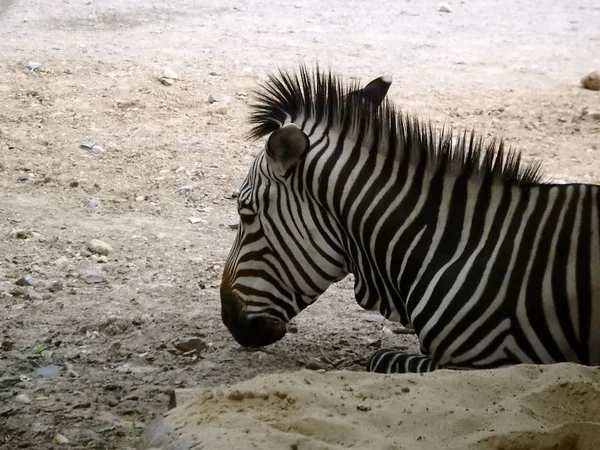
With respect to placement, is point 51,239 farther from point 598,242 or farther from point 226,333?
point 598,242

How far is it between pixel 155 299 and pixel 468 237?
221 cm

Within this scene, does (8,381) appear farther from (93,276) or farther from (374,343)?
(374,343)

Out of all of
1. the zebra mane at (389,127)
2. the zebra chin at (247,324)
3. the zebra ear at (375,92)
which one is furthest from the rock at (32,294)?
the zebra ear at (375,92)

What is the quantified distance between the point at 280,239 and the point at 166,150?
12.4ft

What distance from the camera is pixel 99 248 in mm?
5441

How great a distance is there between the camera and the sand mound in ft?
7.87

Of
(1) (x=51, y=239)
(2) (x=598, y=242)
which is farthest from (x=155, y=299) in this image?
(2) (x=598, y=242)

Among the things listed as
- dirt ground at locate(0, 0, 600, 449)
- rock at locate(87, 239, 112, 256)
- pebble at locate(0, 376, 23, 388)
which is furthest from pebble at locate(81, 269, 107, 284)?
pebble at locate(0, 376, 23, 388)

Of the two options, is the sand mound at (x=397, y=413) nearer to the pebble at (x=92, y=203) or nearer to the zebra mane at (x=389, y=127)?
the zebra mane at (x=389, y=127)

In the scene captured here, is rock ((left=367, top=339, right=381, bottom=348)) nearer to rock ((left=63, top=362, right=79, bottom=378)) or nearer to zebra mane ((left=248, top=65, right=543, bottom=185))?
zebra mane ((left=248, top=65, right=543, bottom=185))

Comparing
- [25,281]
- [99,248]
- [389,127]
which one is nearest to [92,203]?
[99,248]

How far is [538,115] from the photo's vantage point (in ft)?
25.4

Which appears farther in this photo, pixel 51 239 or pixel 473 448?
pixel 51 239

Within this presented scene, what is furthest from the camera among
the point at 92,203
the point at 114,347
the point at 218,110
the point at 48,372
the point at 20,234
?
the point at 218,110
